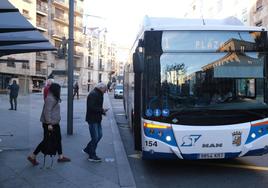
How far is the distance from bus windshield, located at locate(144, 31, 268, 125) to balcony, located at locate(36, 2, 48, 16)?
202ft

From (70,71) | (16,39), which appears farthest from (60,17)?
(16,39)

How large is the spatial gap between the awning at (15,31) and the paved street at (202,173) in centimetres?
338

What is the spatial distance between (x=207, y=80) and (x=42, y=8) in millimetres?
63601

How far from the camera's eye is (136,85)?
812cm

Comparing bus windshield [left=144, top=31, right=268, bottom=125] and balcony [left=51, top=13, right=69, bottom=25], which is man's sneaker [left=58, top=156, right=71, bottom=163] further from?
balcony [left=51, top=13, right=69, bottom=25]

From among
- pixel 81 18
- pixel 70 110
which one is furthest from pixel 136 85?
pixel 81 18

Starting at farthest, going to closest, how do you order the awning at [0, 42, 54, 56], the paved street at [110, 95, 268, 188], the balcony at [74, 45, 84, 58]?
the balcony at [74, 45, 84, 58] < the awning at [0, 42, 54, 56] < the paved street at [110, 95, 268, 188]

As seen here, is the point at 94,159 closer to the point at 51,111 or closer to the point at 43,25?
the point at 51,111

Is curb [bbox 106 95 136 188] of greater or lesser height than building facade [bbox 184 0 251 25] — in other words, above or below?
below

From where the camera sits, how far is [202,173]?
299 inches

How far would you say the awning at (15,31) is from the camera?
21.2 feet

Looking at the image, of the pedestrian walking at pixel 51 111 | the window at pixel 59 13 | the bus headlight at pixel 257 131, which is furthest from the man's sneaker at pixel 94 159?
the window at pixel 59 13

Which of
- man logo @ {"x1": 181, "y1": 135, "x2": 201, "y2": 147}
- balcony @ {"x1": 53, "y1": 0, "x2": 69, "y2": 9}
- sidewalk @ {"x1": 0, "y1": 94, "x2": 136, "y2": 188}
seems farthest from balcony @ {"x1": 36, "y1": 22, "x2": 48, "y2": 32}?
man logo @ {"x1": 181, "y1": 135, "x2": 201, "y2": 147}

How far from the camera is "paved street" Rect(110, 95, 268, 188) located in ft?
22.4
